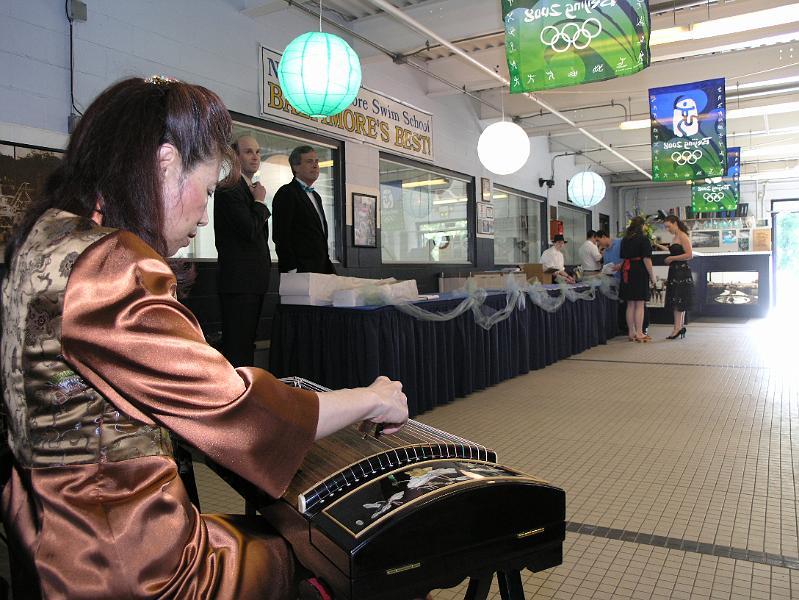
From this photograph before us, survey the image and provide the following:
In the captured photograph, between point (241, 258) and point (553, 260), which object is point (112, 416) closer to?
point (241, 258)

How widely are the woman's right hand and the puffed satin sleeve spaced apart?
233 mm

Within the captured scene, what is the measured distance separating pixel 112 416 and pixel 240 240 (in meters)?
2.74

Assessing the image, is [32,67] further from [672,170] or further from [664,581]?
[672,170]

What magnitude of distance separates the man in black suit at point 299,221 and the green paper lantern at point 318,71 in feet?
1.27

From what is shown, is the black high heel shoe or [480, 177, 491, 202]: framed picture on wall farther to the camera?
[480, 177, 491, 202]: framed picture on wall

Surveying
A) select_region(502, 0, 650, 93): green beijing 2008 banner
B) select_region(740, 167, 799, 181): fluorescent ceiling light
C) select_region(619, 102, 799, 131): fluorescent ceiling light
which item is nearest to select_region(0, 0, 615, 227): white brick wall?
select_region(502, 0, 650, 93): green beijing 2008 banner

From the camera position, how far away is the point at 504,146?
6.44m

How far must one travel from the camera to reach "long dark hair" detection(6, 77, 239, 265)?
84 centimetres

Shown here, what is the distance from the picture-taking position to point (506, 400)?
4418 millimetres

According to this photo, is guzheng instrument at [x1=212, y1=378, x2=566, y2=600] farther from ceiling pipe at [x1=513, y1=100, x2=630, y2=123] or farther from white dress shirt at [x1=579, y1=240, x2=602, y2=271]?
ceiling pipe at [x1=513, y1=100, x2=630, y2=123]

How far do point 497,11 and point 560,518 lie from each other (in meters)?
5.80

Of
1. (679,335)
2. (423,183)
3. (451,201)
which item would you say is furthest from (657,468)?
(451,201)

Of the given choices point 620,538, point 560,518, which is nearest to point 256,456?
point 560,518

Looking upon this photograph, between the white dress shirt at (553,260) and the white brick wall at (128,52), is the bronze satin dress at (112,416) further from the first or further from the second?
the white dress shirt at (553,260)
